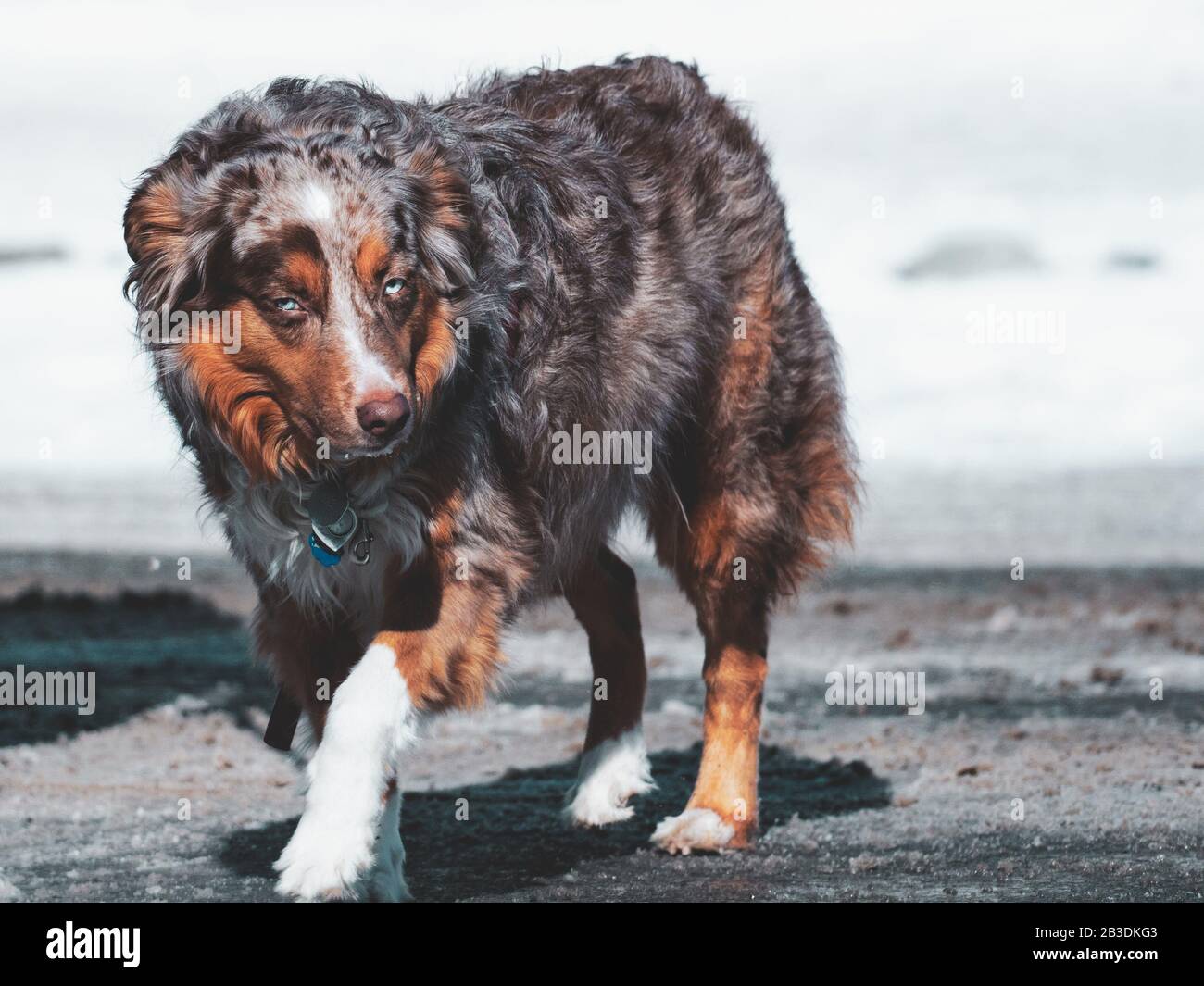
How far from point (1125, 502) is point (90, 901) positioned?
18856 millimetres

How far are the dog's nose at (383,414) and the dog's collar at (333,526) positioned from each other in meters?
0.59

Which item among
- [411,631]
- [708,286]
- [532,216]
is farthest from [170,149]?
[708,286]

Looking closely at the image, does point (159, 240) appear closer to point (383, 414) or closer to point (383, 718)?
point (383, 414)

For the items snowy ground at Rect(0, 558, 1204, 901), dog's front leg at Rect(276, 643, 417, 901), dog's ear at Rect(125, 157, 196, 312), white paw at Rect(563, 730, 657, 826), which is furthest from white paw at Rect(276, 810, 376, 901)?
white paw at Rect(563, 730, 657, 826)

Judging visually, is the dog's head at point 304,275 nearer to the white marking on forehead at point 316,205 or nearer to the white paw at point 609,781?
the white marking on forehead at point 316,205

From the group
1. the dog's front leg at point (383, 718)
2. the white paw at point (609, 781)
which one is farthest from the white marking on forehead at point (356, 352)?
the white paw at point (609, 781)

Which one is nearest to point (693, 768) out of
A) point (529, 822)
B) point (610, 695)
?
point (610, 695)

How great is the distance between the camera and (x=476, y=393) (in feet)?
19.8

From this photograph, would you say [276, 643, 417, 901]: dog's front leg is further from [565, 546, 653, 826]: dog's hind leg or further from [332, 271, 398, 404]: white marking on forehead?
[565, 546, 653, 826]: dog's hind leg

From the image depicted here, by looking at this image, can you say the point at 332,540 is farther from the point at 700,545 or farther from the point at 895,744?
the point at 895,744

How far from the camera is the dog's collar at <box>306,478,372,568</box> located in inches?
234

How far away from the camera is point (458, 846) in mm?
7184

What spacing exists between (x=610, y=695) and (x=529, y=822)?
671mm

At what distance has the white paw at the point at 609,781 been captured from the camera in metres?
7.69
